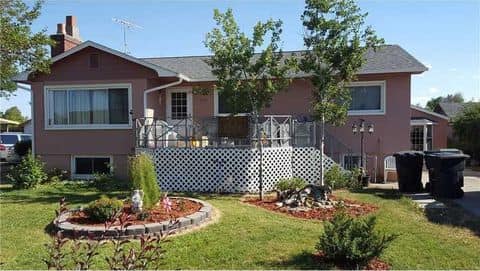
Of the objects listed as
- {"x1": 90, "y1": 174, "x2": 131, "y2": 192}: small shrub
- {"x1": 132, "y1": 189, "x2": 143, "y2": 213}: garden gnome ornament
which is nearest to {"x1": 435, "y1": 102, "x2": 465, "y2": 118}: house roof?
{"x1": 90, "y1": 174, "x2": 131, "y2": 192}: small shrub

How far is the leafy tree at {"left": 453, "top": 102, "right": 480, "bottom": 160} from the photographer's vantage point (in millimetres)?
23906

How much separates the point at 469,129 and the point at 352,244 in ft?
71.4

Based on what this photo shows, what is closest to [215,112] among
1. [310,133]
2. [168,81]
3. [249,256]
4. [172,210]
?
[168,81]

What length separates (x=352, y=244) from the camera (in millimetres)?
5488

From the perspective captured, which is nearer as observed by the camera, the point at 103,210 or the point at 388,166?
the point at 103,210

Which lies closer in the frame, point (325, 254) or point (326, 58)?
point (325, 254)

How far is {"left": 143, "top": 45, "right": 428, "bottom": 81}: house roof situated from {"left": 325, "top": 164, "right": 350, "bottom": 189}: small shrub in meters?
3.31

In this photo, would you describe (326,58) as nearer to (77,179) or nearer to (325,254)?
(325,254)

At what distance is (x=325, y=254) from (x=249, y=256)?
3.38ft

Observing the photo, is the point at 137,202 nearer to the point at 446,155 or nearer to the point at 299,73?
the point at 446,155

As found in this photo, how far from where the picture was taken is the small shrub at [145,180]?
26.8 ft

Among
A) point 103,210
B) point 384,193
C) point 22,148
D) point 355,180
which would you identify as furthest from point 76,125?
point 384,193

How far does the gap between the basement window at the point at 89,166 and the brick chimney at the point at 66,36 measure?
4.09 m

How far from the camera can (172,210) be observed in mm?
8195
